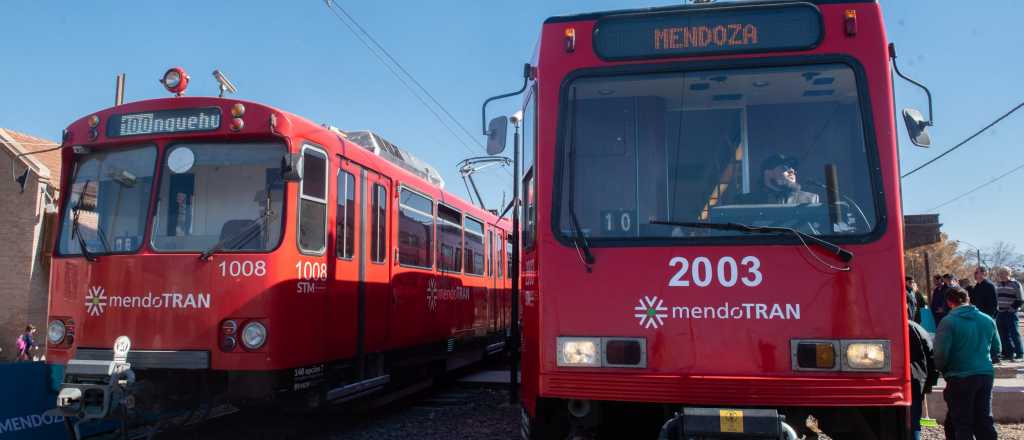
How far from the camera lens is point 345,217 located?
297 inches

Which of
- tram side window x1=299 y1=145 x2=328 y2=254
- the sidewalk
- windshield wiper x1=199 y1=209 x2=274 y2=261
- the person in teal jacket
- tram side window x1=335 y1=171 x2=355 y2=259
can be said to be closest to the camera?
the person in teal jacket

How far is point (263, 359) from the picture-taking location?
624cm

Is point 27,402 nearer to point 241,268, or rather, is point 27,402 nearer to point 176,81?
point 241,268

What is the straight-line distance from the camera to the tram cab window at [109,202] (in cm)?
661

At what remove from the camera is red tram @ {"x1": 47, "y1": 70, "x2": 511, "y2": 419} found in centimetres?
632

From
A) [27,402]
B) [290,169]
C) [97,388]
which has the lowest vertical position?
[27,402]

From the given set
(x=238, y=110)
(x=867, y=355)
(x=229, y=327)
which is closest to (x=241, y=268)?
(x=229, y=327)

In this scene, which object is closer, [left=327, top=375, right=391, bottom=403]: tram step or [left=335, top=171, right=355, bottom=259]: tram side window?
[left=327, top=375, right=391, bottom=403]: tram step

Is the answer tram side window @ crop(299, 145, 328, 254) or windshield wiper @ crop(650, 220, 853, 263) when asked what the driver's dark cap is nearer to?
windshield wiper @ crop(650, 220, 853, 263)

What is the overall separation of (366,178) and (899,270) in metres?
5.50

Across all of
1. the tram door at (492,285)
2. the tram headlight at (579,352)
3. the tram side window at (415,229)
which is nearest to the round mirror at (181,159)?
the tram side window at (415,229)

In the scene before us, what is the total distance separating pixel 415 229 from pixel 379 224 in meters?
1.19

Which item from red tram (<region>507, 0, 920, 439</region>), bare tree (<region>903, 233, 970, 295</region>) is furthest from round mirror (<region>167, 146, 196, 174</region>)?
bare tree (<region>903, 233, 970, 295</region>)

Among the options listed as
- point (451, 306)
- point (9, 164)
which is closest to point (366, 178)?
point (451, 306)
